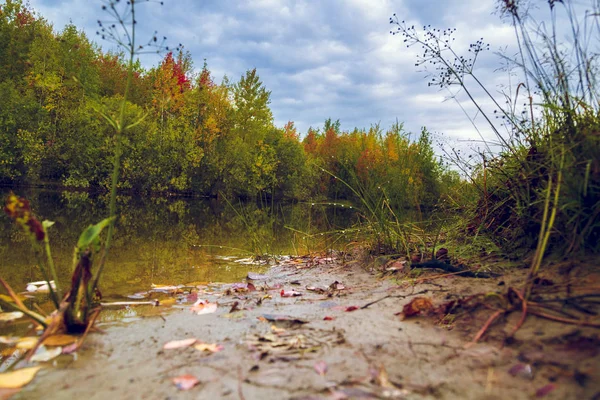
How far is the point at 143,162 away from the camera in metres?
22.5

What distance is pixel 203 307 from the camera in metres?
2.17

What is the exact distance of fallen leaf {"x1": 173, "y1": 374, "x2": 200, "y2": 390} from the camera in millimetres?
1152

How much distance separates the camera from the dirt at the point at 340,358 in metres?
1.07

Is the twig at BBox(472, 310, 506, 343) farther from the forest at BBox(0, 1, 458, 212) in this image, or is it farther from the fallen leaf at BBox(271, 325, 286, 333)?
the forest at BBox(0, 1, 458, 212)

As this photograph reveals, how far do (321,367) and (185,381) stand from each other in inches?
16.5

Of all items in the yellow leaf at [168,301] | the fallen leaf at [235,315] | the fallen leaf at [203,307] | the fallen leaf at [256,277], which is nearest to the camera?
the fallen leaf at [235,315]

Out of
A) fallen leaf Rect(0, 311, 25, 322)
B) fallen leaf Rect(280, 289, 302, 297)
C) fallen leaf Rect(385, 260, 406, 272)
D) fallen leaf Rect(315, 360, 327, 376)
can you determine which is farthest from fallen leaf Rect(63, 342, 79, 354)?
fallen leaf Rect(385, 260, 406, 272)

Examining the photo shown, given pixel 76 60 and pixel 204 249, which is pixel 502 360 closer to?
pixel 204 249

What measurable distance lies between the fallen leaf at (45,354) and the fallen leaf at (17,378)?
87 mm

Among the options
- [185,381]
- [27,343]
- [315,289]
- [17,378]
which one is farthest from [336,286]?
[17,378]

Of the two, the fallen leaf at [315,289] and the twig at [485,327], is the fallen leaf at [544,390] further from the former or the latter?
the fallen leaf at [315,289]

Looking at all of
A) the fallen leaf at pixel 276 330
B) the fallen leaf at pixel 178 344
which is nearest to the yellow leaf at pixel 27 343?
the fallen leaf at pixel 178 344

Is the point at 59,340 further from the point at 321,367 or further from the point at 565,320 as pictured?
the point at 565,320

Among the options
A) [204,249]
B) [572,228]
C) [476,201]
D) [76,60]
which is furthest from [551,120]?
[76,60]
